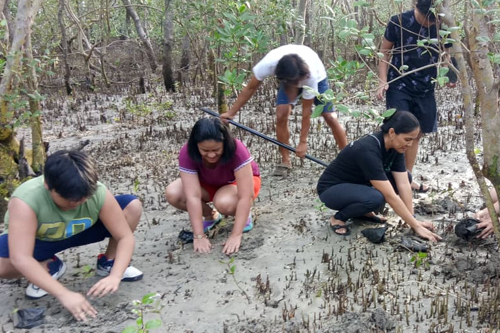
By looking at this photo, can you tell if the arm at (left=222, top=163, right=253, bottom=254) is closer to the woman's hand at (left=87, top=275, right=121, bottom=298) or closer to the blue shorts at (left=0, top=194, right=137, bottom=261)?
the blue shorts at (left=0, top=194, right=137, bottom=261)

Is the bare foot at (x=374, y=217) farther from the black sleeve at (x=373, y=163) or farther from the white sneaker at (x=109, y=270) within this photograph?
the white sneaker at (x=109, y=270)

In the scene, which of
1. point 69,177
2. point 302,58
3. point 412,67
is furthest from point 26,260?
point 412,67

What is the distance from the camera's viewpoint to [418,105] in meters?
4.11

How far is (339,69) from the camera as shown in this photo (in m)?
2.92

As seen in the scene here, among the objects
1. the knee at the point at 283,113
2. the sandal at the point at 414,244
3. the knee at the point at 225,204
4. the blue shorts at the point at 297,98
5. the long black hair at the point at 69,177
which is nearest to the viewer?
the long black hair at the point at 69,177

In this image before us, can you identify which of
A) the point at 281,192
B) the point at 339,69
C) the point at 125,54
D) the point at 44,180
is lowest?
the point at 281,192

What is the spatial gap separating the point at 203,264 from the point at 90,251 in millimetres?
945

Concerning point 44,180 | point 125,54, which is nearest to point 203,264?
point 44,180

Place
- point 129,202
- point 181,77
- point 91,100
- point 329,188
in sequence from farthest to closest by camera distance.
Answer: point 181,77 → point 91,100 → point 329,188 → point 129,202

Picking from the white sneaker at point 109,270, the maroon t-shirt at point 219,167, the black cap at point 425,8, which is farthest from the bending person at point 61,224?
the black cap at point 425,8

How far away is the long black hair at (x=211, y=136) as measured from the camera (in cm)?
320

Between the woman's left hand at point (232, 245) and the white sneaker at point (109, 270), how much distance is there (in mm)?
579

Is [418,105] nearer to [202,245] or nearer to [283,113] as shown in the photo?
[283,113]

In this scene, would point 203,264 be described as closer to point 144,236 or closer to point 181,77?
point 144,236
